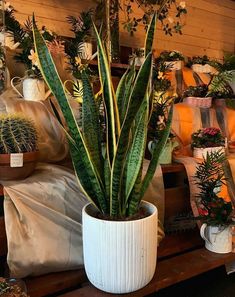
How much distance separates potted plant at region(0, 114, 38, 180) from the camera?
3.64ft

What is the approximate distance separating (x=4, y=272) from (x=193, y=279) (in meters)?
0.86

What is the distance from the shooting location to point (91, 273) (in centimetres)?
109

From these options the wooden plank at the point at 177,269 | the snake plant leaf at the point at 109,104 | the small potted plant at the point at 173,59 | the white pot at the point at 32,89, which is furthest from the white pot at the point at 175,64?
the wooden plank at the point at 177,269

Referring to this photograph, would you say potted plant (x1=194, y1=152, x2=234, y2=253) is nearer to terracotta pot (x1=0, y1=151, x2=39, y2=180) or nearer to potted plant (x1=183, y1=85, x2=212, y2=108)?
potted plant (x1=183, y1=85, x2=212, y2=108)

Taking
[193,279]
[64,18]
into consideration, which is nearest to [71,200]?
[193,279]

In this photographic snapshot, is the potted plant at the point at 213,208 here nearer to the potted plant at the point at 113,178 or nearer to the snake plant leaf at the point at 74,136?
the potted plant at the point at 113,178

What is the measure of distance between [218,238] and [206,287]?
0.75ft

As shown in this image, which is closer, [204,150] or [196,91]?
[204,150]

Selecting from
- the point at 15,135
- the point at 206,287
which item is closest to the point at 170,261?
the point at 206,287

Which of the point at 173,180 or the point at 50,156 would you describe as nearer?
the point at 50,156

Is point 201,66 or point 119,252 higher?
point 201,66

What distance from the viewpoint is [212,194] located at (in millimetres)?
1489

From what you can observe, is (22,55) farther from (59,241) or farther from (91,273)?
(91,273)

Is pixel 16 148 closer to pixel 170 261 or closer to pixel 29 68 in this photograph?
pixel 29 68
